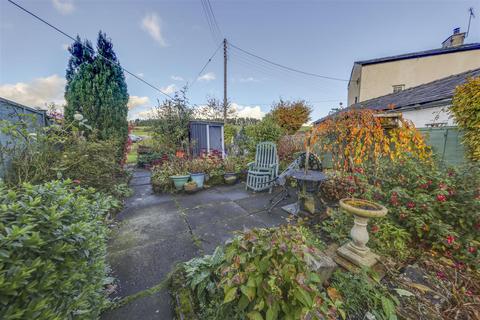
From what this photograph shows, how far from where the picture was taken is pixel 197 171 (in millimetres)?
4340

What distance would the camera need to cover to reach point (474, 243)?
1.58 metres

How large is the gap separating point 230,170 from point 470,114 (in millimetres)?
4687

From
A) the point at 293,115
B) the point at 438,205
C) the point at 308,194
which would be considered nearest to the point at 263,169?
the point at 308,194

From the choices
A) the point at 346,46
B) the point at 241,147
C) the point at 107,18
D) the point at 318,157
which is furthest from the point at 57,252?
the point at 346,46

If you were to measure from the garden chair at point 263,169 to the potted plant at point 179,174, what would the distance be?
1490mm

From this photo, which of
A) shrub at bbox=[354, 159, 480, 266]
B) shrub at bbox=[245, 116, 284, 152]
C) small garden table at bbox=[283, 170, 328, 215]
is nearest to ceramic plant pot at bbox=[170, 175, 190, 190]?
small garden table at bbox=[283, 170, 328, 215]

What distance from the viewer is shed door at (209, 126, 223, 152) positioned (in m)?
6.05

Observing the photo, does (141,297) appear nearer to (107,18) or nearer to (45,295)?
(45,295)

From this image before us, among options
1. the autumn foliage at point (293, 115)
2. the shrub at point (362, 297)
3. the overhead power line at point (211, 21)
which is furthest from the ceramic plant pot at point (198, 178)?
the autumn foliage at point (293, 115)

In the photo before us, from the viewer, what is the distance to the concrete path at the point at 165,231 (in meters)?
1.47

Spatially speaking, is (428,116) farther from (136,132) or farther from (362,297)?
(136,132)

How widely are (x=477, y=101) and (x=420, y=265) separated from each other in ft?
10.4

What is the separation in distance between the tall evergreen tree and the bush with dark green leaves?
341 centimetres

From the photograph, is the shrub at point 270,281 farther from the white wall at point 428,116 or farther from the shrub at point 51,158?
the white wall at point 428,116
